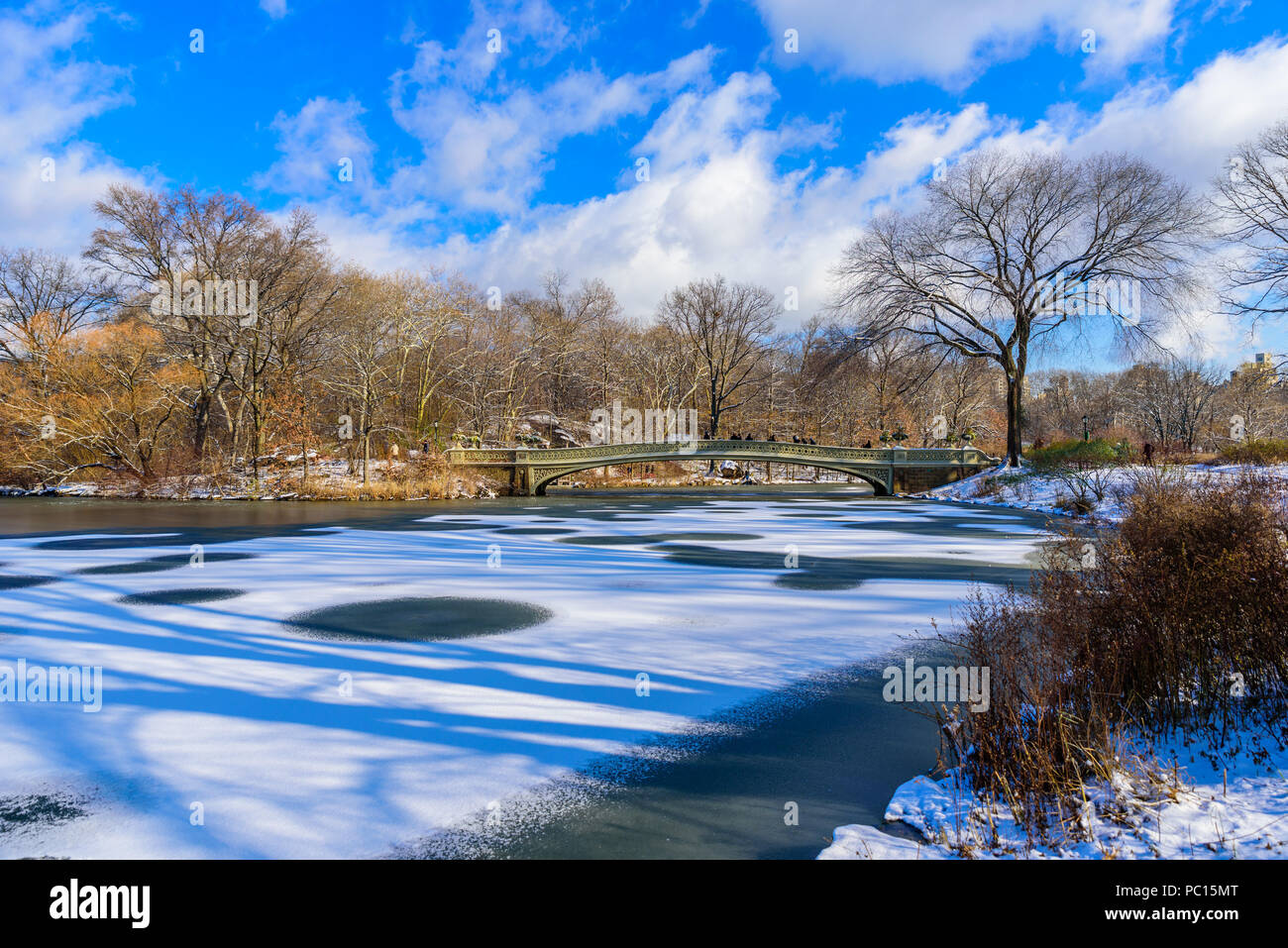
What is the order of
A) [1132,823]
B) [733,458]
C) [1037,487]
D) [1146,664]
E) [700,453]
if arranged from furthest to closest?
[733,458]
[700,453]
[1037,487]
[1146,664]
[1132,823]

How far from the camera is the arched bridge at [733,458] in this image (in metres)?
39.0

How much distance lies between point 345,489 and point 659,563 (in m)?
25.1

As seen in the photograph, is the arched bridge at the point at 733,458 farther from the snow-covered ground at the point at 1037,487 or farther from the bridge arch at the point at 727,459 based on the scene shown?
the snow-covered ground at the point at 1037,487

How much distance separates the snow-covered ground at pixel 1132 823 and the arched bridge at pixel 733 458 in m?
34.8

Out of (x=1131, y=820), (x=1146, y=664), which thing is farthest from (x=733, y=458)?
(x=1131, y=820)

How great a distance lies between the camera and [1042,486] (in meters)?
28.8

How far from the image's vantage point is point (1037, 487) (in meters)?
29.1

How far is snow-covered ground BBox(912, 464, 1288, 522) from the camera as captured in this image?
21688 mm

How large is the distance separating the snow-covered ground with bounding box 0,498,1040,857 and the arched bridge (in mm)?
26587

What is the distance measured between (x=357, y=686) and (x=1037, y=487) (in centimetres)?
2919

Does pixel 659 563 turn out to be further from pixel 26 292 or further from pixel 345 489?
pixel 26 292

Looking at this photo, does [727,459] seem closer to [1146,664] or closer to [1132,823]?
[1146,664]

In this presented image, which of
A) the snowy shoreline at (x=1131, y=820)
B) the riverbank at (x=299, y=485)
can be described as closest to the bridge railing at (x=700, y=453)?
the riverbank at (x=299, y=485)
